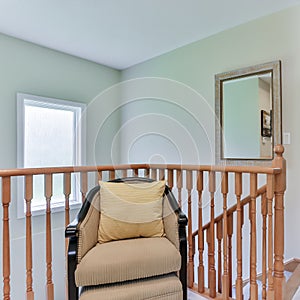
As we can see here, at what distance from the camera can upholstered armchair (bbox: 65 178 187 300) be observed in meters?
1.46

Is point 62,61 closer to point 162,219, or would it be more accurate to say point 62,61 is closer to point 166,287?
point 162,219

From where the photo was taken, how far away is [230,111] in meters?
2.90

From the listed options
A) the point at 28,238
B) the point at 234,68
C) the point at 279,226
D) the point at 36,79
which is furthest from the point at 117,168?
the point at 36,79

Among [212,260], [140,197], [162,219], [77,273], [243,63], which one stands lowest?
[212,260]

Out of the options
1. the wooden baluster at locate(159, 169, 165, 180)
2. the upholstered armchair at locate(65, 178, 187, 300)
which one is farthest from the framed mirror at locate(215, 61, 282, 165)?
the upholstered armchair at locate(65, 178, 187, 300)

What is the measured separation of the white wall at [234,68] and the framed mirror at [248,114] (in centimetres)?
8

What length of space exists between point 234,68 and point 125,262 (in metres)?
2.31

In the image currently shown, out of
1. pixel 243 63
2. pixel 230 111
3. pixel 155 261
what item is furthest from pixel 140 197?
pixel 243 63

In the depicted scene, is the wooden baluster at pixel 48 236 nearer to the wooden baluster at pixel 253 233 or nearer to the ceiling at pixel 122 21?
the wooden baluster at pixel 253 233

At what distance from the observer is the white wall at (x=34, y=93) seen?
3025 millimetres

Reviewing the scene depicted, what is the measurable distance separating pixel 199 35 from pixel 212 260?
2.44 meters

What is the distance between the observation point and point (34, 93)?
3254 millimetres

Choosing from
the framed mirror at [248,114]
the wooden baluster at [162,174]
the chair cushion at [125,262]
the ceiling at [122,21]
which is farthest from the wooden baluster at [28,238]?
the framed mirror at [248,114]

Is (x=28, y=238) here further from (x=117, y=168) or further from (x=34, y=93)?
(x=34, y=93)
